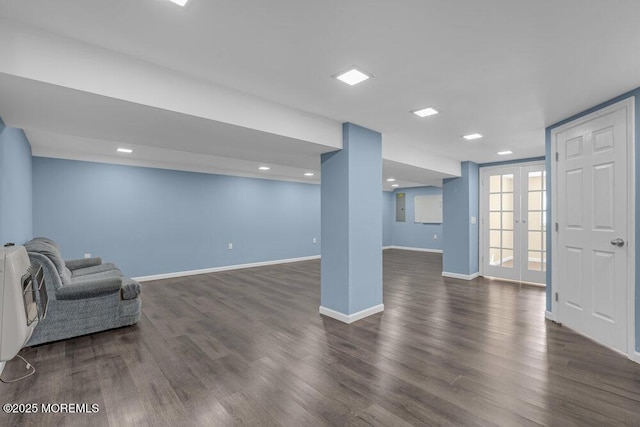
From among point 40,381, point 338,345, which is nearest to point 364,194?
point 338,345

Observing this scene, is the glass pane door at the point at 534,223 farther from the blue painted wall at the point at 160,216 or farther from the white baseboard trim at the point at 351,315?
the blue painted wall at the point at 160,216

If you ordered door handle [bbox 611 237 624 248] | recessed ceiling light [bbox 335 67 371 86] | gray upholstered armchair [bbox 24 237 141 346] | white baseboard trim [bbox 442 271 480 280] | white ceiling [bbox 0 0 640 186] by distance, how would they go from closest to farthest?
1. white ceiling [bbox 0 0 640 186]
2. recessed ceiling light [bbox 335 67 371 86]
3. door handle [bbox 611 237 624 248]
4. gray upholstered armchair [bbox 24 237 141 346]
5. white baseboard trim [bbox 442 271 480 280]

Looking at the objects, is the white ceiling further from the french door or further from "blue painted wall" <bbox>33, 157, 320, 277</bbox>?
"blue painted wall" <bbox>33, 157, 320, 277</bbox>

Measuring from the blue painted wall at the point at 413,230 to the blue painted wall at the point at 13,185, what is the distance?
393 inches

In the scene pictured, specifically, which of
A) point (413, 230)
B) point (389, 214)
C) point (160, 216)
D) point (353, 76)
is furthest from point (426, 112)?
point (389, 214)

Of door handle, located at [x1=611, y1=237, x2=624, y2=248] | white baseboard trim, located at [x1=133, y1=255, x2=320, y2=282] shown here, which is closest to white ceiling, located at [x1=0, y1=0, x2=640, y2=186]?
door handle, located at [x1=611, y1=237, x2=624, y2=248]

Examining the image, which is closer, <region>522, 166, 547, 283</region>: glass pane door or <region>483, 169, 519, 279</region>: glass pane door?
<region>522, 166, 547, 283</region>: glass pane door

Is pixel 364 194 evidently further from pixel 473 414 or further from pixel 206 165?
pixel 206 165

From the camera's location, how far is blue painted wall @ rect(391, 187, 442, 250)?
1022 cm

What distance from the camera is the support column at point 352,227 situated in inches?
138

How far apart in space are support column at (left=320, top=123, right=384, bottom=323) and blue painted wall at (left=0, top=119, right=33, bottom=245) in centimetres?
305

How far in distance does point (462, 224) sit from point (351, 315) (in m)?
3.70

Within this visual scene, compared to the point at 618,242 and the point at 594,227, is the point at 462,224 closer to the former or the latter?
the point at 594,227

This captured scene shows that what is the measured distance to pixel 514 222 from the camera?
5.66 meters
